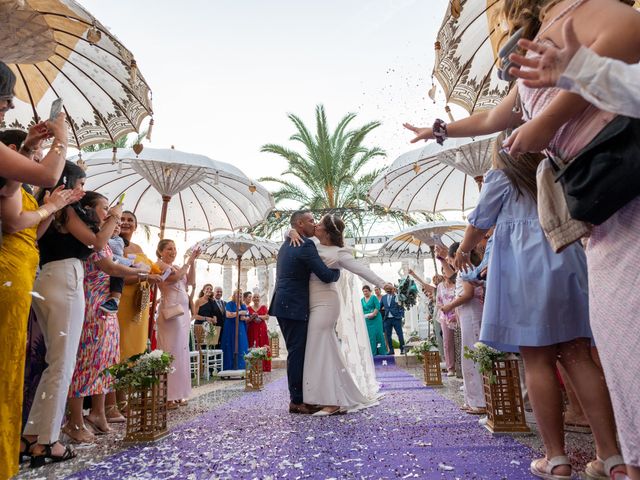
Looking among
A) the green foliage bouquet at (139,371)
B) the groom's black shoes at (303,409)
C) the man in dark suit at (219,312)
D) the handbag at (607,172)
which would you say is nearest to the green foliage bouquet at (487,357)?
the groom's black shoes at (303,409)

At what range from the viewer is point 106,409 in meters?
4.23

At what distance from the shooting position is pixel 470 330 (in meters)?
4.07

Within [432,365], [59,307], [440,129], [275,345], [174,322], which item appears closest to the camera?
[440,129]

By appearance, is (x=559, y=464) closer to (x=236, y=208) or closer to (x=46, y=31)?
(x=46, y=31)

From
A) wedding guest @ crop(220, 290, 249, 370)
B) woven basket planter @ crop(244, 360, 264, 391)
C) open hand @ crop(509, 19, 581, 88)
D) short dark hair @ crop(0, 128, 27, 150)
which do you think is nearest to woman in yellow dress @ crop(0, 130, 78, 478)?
short dark hair @ crop(0, 128, 27, 150)

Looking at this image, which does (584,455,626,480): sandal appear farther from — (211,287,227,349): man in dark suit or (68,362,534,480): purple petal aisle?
(211,287,227,349): man in dark suit

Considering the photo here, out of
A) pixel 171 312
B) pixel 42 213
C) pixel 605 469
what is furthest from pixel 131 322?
pixel 605 469

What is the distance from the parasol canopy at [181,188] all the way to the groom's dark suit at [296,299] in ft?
7.73

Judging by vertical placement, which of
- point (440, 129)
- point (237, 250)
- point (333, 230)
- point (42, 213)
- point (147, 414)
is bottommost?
point (147, 414)

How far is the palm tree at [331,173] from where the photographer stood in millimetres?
18266

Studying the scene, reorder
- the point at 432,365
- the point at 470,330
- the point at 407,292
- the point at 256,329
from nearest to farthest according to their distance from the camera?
1. the point at 470,330
2. the point at 432,365
3. the point at 407,292
4. the point at 256,329

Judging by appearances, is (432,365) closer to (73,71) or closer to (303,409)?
(303,409)

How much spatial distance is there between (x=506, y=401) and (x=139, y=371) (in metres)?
2.84

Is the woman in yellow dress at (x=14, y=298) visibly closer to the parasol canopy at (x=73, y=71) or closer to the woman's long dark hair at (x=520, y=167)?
the parasol canopy at (x=73, y=71)
